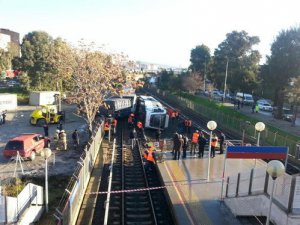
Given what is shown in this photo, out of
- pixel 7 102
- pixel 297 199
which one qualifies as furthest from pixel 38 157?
pixel 7 102

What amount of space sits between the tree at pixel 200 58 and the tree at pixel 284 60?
33.5 meters

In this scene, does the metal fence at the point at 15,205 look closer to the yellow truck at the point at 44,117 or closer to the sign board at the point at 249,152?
the sign board at the point at 249,152

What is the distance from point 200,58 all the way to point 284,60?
36.8 metres

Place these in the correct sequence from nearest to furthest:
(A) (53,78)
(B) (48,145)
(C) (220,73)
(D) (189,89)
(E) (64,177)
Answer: (E) (64,177) < (B) (48,145) < (A) (53,78) < (C) (220,73) < (D) (189,89)

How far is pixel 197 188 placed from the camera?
1461cm

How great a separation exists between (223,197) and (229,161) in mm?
5861

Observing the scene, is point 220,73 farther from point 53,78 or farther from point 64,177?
point 64,177

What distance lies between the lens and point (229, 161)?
18984 millimetres

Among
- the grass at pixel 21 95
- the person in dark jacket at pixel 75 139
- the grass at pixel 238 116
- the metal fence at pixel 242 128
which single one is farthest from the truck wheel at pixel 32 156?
the grass at pixel 21 95

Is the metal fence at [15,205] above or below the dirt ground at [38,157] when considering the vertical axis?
above

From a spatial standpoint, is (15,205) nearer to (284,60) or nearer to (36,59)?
(284,60)

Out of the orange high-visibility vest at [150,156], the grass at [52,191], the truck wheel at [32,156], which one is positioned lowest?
the grass at [52,191]

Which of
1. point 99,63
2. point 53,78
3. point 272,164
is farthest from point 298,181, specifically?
point 53,78

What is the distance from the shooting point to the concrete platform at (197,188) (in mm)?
11852
